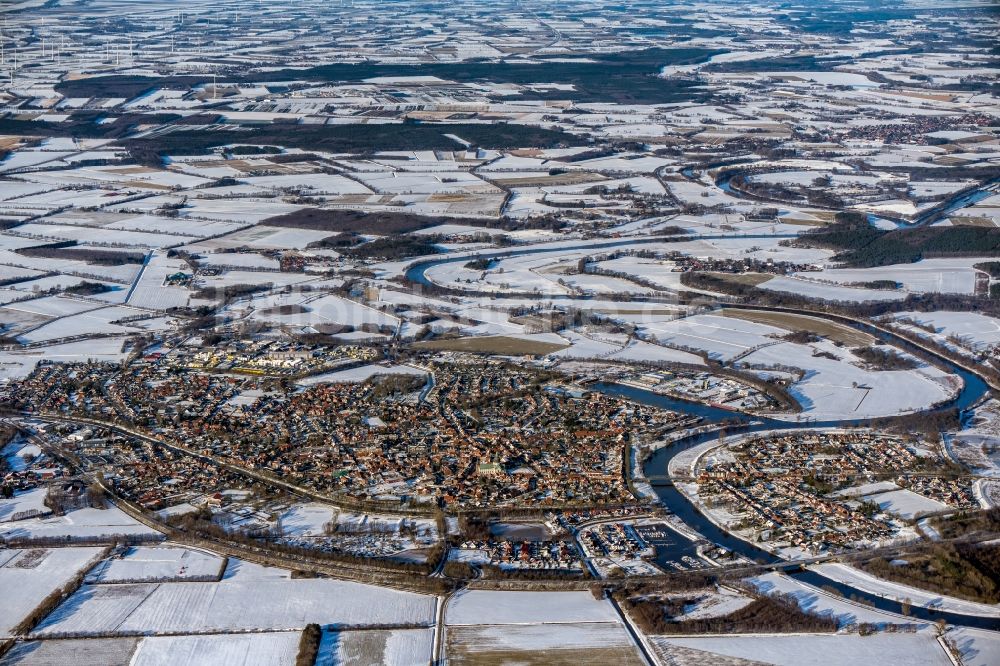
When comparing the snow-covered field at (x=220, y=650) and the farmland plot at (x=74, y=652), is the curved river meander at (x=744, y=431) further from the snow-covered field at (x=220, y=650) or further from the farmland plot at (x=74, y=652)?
the farmland plot at (x=74, y=652)

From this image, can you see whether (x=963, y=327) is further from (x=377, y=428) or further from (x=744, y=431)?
(x=377, y=428)

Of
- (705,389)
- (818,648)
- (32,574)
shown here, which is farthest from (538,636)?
(705,389)

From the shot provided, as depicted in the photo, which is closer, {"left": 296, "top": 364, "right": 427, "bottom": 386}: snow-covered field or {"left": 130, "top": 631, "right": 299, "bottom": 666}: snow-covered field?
{"left": 130, "top": 631, "right": 299, "bottom": 666}: snow-covered field

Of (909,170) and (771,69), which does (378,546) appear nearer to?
(909,170)

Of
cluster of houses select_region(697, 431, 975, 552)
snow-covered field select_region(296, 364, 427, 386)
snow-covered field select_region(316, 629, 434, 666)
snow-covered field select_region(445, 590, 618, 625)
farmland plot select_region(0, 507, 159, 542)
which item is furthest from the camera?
snow-covered field select_region(296, 364, 427, 386)

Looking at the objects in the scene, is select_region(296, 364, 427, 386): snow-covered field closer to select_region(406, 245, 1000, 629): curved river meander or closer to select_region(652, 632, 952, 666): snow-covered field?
select_region(406, 245, 1000, 629): curved river meander

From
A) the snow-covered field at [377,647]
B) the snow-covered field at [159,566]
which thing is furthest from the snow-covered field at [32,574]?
the snow-covered field at [377,647]

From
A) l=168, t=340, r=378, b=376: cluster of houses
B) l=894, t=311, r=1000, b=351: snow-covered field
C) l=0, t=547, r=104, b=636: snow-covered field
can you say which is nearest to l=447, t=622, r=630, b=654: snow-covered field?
l=0, t=547, r=104, b=636: snow-covered field

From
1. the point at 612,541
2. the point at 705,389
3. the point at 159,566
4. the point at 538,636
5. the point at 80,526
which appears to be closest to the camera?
the point at 538,636
